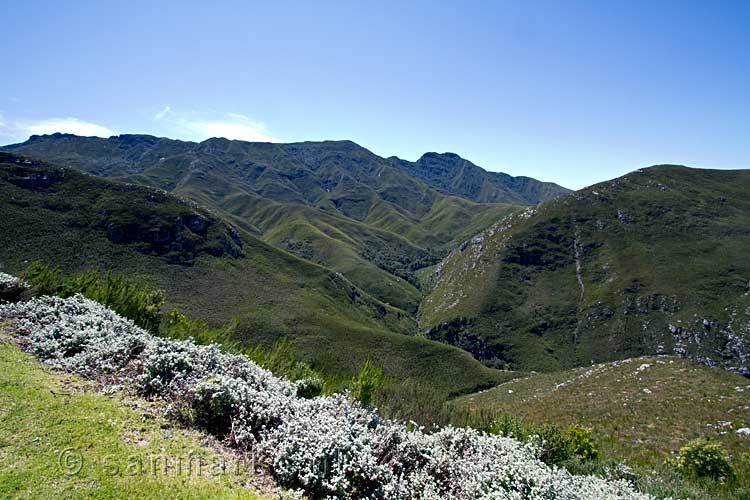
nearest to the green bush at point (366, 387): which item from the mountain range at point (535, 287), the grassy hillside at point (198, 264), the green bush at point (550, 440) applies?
the green bush at point (550, 440)

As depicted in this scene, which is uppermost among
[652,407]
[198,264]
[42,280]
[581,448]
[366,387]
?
[42,280]

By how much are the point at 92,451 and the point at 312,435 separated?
4.10m

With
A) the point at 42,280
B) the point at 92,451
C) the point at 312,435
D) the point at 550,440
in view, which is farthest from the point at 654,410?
the point at 42,280

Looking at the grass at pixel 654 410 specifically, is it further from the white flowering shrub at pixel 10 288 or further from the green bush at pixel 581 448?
the white flowering shrub at pixel 10 288

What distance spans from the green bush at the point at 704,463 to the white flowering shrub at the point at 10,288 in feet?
86.4

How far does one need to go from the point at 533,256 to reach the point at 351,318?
280 feet

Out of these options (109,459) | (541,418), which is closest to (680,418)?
(541,418)

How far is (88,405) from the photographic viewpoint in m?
9.08

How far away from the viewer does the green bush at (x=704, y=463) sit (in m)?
13.5

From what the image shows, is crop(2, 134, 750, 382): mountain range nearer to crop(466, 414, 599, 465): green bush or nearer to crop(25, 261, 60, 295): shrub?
crop(25, 261, 60, 295): shrub

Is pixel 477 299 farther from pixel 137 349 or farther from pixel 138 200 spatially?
pixel 137 349

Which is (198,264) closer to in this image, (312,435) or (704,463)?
(312,435)

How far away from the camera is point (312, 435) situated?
8.35 metres

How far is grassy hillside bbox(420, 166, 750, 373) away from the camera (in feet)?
376
